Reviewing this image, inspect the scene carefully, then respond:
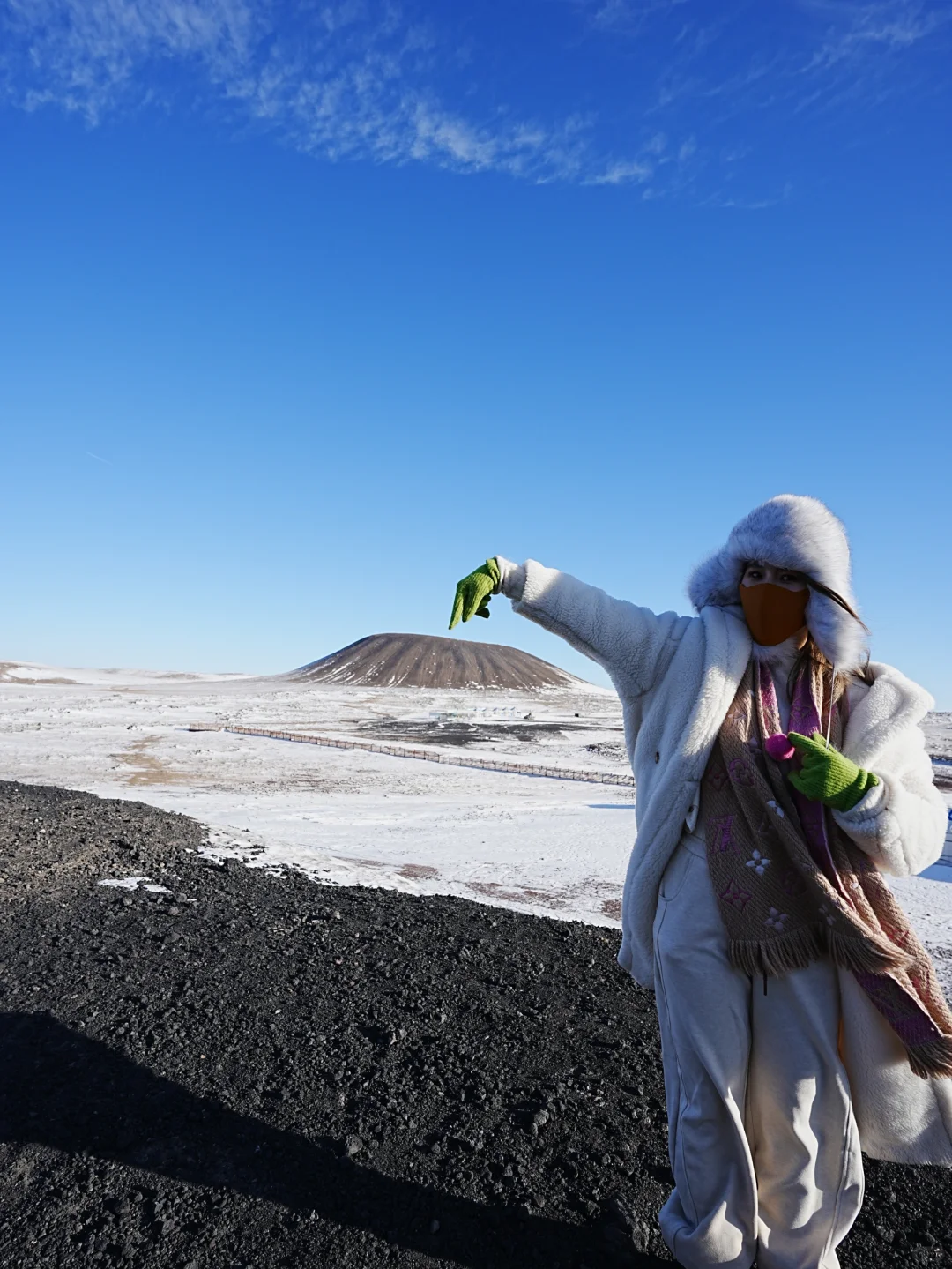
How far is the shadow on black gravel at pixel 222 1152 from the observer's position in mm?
2389

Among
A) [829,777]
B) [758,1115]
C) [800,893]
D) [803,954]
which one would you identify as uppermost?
[829,777]

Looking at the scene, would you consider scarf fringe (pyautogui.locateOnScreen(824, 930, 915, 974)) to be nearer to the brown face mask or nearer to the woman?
the woman

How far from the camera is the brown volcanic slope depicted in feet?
213

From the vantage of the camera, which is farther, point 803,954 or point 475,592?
point 475,592

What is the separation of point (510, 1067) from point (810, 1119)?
5.15 ft

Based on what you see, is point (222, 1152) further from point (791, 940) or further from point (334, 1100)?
point (791, 940)

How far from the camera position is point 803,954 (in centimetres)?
205

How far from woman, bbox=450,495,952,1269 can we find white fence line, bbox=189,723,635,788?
12431 millimetres

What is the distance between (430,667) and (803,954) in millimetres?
66028

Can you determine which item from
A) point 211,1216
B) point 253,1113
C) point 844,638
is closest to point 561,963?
point 253,1113

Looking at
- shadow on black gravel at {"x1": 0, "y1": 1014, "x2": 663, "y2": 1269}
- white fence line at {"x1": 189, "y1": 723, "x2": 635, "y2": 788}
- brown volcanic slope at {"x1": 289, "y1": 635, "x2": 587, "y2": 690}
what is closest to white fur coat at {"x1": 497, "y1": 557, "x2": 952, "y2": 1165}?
shadow on black gravel at {"x1": 0, "y1": 1014, "x2": 663, "y2": 1269}

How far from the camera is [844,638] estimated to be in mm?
2207

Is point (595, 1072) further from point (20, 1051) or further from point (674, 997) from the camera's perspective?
point (20, 1051)

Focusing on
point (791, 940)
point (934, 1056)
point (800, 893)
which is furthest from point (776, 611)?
point (934, 1056)
